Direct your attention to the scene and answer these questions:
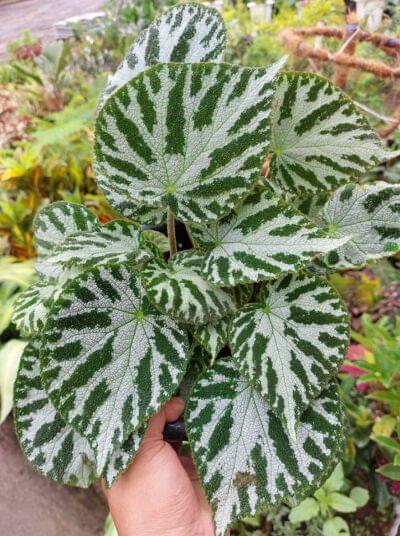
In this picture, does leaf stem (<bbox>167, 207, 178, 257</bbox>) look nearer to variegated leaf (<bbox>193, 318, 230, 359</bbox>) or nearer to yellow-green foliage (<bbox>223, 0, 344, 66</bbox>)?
variegated leaf (<bbox>193, 318, 230, 359</bbox>)

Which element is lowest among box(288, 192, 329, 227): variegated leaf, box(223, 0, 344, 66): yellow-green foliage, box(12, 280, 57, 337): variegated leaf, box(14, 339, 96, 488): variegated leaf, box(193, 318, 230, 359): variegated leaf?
box(223, 0, 344, 66): yellow-green foliage

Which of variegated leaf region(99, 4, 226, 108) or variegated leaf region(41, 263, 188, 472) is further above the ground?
variegated leaf region(99, 4, 226, 108)

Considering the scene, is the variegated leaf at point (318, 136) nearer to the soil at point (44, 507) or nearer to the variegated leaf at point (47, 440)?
the variegated leaf at point (47, 440)

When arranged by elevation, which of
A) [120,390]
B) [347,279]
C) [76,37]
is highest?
[120,390]

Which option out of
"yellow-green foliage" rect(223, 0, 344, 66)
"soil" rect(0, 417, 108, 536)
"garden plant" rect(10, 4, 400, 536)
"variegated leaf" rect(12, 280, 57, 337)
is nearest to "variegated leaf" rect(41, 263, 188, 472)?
"garden plant" rect(10, 4, 400, 536)

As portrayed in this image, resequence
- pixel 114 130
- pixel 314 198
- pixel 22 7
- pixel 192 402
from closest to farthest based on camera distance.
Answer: pixel 114 130 → pixel 192 402 → pixel 314 198 → pixel 22 7

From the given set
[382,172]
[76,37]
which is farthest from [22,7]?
[382,172]

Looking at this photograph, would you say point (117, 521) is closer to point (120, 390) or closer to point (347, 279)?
point (120, 390)
